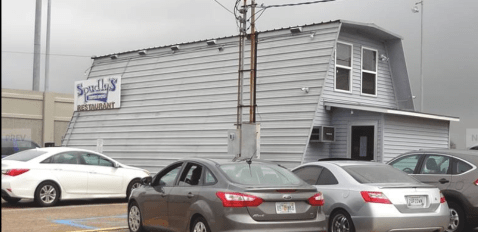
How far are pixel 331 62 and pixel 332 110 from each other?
1.47 metres

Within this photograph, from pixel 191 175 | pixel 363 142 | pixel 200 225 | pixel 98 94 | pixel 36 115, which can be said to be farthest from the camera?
pixel 36 115

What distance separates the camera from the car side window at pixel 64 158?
16594 millimetres

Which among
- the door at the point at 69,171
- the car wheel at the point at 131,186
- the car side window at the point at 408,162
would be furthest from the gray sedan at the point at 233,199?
the car wheel at the point at 131,186

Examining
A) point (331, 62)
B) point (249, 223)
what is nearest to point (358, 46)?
point (331, 62)

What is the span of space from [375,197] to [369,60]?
1279 cm

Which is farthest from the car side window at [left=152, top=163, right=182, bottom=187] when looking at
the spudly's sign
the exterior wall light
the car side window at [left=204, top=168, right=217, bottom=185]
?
the spudly's sign

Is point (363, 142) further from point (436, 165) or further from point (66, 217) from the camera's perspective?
point (66, 217)

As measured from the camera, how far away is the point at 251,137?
18.6 metres

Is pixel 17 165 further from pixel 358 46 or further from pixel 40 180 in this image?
pixel 358 46

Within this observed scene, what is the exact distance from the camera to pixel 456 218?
11.6 m

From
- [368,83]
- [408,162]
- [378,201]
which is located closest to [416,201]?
[378,201]

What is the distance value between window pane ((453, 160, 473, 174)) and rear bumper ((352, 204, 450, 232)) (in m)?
1.87

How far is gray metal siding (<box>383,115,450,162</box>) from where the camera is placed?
781 inches

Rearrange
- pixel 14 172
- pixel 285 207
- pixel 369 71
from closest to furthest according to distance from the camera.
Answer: pixel 285 207, pixel 14 172, pixel 369 71
